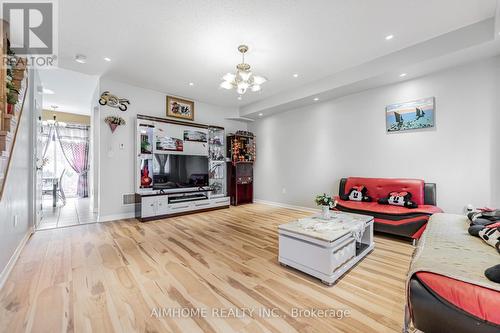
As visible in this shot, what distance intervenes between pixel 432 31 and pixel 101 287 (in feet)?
16.3

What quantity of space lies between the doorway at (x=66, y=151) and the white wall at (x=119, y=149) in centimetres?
115

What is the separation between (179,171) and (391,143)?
4.60 m

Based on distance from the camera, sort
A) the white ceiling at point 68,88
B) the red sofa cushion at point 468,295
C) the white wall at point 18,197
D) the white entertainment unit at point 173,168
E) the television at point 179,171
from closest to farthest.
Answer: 1. the red sofa cushion at point 468,295
2. the white wall at point 18,197
3. the white ceiling at point 68,88
4. the white entertainment unit at point 173,168
5. the television at point 179,171

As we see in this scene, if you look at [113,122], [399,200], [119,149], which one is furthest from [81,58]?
[399,200]

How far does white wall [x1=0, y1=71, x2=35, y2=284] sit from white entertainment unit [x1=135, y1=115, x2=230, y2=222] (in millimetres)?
1631

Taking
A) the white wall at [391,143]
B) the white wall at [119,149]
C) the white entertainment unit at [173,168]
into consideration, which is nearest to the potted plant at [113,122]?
the white wall at [119,149]

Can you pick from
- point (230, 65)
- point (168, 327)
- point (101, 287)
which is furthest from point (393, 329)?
point (230, 65)

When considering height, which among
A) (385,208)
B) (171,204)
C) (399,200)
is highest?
(399,200)

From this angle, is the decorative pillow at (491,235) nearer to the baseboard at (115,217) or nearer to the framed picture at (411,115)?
the framed picture at (411,115)

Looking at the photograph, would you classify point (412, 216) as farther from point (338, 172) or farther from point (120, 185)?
point (120, 185)

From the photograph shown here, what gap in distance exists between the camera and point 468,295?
106 cm

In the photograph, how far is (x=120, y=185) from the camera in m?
4.51

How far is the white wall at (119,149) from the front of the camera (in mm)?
4309

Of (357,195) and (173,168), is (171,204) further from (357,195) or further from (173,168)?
(357,195)
